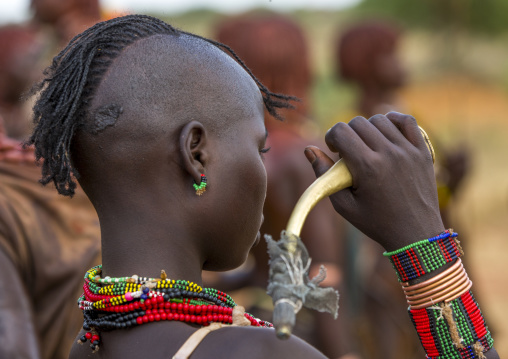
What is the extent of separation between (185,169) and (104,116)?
0.73ft

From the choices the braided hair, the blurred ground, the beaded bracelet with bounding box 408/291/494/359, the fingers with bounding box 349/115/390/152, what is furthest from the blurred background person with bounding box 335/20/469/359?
the blurred ground

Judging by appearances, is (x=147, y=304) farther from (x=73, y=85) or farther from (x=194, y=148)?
(x=73, y=85)

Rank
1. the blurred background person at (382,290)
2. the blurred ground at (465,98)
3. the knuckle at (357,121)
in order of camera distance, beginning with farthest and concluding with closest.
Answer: the blurred ground at (465,98)
the blurred background person at (382,290)
the knuckle at (357,121)

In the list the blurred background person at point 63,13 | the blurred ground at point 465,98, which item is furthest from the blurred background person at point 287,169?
the blurred ground at point 465,98

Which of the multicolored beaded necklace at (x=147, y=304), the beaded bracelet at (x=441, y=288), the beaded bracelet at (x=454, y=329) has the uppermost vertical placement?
the multicolored beaded necklace at (x=147, y=304)

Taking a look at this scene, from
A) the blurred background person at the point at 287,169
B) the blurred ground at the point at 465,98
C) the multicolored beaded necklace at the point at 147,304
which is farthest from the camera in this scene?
the blurred ground at the point at 465,98

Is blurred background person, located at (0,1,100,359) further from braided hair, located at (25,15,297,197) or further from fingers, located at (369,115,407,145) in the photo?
fingers, located at (369,115,407,145)

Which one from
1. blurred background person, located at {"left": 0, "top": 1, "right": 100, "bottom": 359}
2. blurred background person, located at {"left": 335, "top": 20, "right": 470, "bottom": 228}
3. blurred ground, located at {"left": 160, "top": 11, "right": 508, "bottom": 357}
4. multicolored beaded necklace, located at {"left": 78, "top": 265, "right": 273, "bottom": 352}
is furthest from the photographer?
blurred ground, located at {"left": 160, "top": 11, "right": 508, "bottom": 357}

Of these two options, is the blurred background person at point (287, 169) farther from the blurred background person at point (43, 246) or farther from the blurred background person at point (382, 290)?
the blurred background person at point (43, 246)

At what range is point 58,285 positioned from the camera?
321 centimetres

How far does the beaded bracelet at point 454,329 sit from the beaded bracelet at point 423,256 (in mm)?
93

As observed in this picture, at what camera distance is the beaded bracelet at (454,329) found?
1.90 metres

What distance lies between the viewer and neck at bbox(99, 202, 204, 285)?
184cm

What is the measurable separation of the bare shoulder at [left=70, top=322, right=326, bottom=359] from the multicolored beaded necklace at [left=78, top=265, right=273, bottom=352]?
0.08ft
